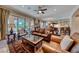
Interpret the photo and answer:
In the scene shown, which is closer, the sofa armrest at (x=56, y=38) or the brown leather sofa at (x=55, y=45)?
the brown leather sofa at (x=55, y=45)

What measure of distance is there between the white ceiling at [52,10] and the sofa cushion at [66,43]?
0.43 metres

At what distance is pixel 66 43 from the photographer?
2.63 meters

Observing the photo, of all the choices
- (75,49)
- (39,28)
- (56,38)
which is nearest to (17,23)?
(39,28)

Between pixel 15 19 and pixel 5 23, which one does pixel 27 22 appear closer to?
pixel 15 19

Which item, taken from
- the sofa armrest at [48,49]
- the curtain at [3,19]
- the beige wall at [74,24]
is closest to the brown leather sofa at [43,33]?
the sofa armrest at [48,49]

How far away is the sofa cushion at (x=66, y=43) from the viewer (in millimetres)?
2588

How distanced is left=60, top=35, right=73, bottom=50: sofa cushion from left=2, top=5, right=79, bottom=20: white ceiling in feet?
1.42

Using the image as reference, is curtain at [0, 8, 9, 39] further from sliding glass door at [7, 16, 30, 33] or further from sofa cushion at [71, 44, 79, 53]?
sofa cushion at [71, 44, 79, 53]

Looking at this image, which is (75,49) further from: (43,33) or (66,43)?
(43,33)

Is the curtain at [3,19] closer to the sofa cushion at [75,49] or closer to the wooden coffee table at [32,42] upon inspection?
the wooden coffee table at [32,42]

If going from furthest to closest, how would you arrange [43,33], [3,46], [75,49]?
1. [43,33]
2. [3,46]
3. [75,49]

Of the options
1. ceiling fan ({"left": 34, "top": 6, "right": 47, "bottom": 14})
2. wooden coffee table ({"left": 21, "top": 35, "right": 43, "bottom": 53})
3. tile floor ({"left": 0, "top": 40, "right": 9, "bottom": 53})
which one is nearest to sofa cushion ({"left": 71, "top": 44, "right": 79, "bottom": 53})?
wooden coffee table ({"left": 21, "top": 35, "right": 43, "bottom": 53})

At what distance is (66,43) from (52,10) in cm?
73

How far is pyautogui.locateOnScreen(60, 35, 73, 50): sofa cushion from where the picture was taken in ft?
8.49
